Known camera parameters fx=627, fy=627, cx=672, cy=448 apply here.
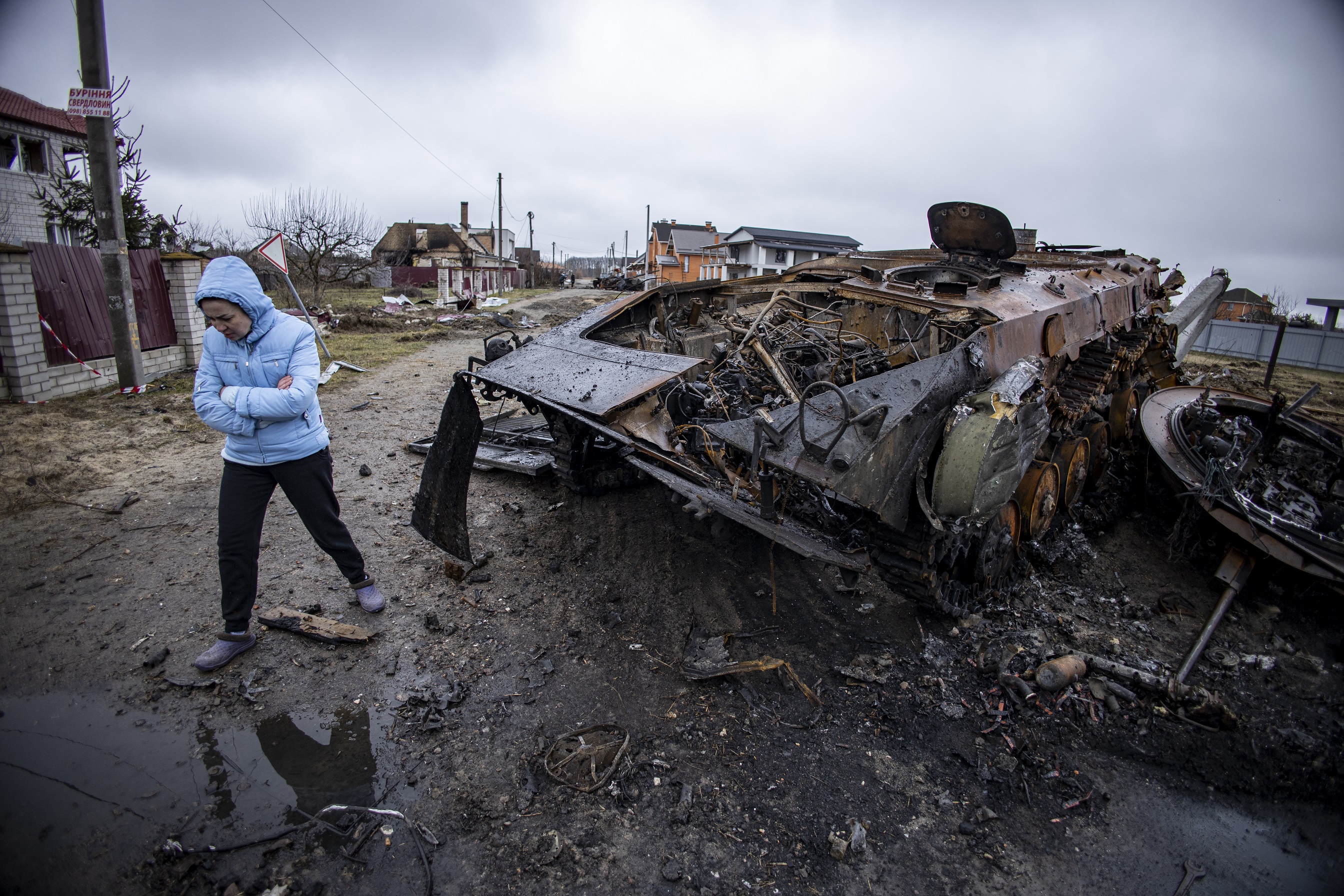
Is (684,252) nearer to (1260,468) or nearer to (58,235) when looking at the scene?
(58,235)

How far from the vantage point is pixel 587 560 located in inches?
170

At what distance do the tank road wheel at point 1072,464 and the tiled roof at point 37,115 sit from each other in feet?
79.7

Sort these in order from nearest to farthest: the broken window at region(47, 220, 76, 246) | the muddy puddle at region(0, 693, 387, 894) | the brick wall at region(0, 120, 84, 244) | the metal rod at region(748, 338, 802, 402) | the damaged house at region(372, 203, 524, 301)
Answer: the muddy puddle at region(0, 693, 387, 894), the metal rod at region(748, 338, 802, 402), the broken window at region(47, 220, 76, 246), the brick wall at region(0, 120, 84, 244), the damaged house at region(372, 203, 524, 301)

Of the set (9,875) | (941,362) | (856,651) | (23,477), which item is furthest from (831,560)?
(23,477)

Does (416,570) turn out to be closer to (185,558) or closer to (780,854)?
(185,558)

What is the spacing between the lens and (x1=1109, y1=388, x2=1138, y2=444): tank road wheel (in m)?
6.16

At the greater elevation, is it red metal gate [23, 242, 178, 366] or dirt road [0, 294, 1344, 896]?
red metal gate [23, 242, 178, 366]

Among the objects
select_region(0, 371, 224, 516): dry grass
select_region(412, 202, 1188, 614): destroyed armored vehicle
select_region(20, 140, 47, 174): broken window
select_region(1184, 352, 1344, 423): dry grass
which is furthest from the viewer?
select_region(20, 140, 47, 174): broken window

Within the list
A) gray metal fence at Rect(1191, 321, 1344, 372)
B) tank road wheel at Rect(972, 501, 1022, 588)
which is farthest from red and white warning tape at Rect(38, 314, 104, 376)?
gray metal fence at Rect(1191, 321, 1344, 372)

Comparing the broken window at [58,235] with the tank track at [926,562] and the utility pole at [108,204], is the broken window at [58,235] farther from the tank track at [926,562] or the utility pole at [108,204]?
the tank track at [926,562]

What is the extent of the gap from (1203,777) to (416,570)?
14.1 ft

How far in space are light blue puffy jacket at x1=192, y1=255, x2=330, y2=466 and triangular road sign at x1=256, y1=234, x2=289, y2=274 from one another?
23.1ft

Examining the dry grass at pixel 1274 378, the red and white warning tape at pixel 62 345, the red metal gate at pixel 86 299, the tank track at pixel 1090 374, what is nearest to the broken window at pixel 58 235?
the red metal gate at pixel 86 299

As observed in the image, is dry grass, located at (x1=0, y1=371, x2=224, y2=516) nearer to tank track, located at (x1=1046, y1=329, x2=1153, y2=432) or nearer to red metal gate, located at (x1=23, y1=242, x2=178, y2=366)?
red metal gate, located at (x1=23, y1=242, x2=178, y2=366)
